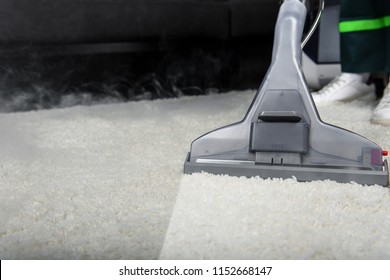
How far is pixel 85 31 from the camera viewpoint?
186cm

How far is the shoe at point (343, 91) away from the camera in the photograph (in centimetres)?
191

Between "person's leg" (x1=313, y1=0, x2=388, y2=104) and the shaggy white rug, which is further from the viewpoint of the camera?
"person's leg" (x1=313, y1=0, x2=388, y2=104)

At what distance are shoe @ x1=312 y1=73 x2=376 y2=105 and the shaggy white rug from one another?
0.61m

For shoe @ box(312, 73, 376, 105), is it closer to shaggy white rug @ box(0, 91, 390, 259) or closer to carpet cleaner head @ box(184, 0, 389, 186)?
shaggy white rug @ box(0, 91, 390, 259)

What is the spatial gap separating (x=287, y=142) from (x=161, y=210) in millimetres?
291

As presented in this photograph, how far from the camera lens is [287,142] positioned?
0.93m

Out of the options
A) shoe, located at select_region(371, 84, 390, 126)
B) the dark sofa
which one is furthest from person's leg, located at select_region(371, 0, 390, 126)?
the dark sofa

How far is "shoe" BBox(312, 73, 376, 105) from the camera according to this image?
1.91 meters

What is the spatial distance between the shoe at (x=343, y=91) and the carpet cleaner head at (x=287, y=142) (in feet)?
3.18

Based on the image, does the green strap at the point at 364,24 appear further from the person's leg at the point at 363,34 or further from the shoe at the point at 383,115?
the shoe at the point at 383,115

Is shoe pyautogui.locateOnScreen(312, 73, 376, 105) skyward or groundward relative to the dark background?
groundward

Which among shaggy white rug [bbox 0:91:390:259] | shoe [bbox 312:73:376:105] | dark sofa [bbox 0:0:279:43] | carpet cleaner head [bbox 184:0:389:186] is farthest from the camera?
shoe [bbox 312:73:376:105]

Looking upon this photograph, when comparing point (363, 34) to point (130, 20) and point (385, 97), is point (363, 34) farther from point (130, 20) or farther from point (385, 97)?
point (130, 20)

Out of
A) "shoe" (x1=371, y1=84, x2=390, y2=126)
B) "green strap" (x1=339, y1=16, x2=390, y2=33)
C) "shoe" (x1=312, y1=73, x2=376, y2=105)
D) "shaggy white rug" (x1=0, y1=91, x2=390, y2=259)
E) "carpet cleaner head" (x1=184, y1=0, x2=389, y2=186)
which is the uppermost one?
"green strap" (x1=339, y1=16, x2=390, y2=33)
